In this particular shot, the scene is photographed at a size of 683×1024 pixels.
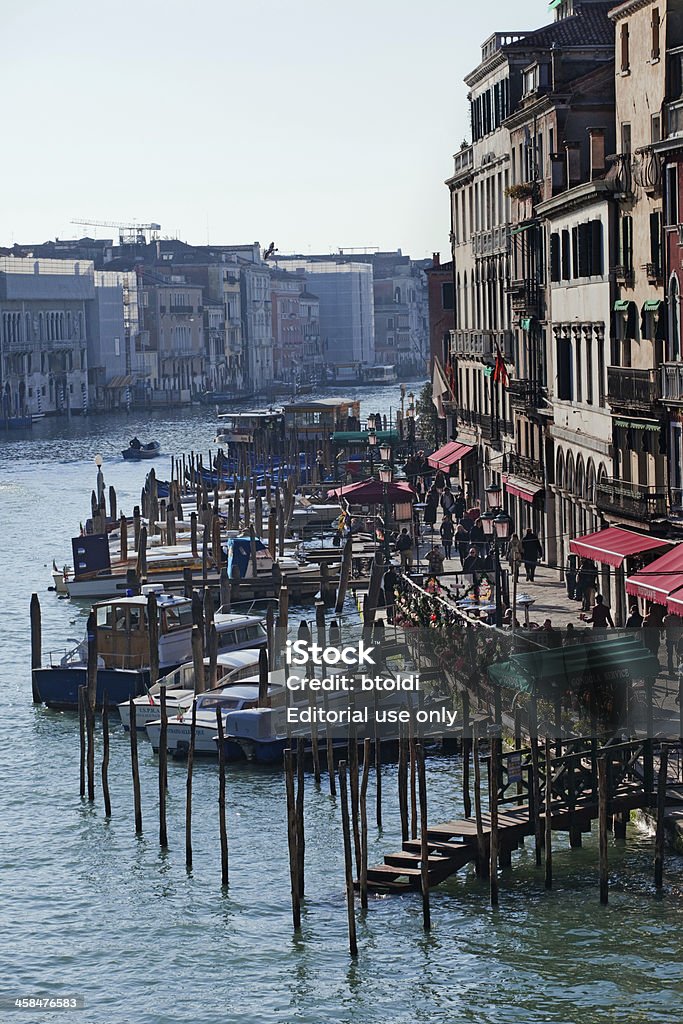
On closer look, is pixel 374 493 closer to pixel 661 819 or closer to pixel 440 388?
pixel 440 388

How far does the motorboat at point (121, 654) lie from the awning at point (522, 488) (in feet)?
26.7

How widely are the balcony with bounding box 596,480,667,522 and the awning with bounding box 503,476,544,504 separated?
26.5ft

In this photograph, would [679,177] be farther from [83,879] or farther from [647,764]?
[83,879]

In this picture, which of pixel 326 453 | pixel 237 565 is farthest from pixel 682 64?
pixel 326 453

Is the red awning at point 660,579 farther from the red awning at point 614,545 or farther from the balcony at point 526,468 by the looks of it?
the balcony at point 526,468

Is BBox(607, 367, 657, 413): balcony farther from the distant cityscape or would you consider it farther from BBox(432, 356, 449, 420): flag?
the distant cityscape

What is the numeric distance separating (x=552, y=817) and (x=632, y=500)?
359 inches

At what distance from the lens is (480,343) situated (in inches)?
1980

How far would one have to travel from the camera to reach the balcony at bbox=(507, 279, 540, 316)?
40.3 meters

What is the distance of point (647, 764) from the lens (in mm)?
21188

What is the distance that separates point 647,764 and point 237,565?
2261 cm

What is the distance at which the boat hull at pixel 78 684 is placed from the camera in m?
30.6

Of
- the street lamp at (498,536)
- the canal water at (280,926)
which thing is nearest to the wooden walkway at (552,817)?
the canal water at (280,926)

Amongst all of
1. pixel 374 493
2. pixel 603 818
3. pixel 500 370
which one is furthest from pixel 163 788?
pixel 374 493
